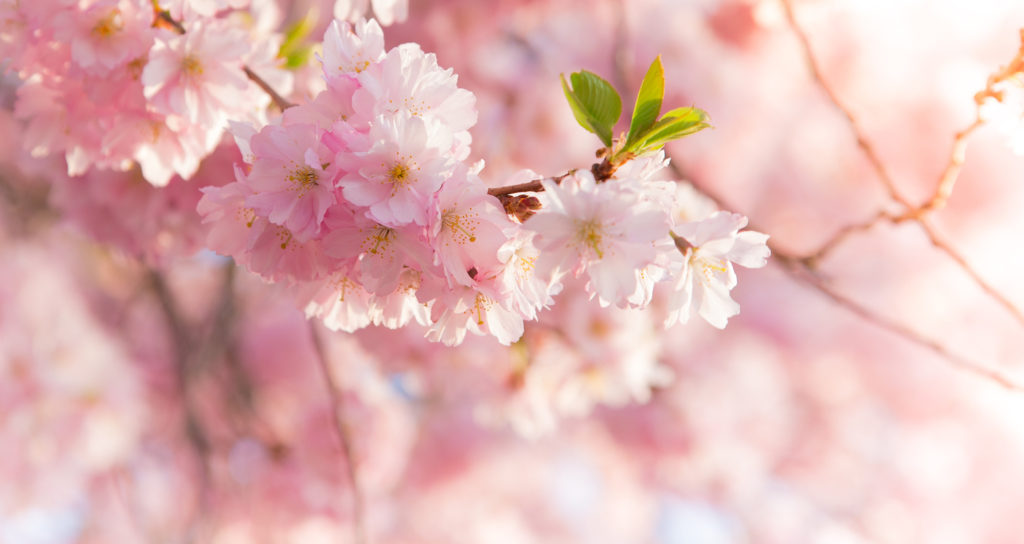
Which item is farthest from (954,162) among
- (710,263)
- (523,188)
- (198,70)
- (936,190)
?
(198,70)

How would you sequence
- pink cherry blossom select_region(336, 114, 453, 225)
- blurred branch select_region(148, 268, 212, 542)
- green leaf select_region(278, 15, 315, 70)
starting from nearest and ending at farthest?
pink cherry blossom select_region(336, 114, 453, 225)
green leaf select_region(278, 15, 315, 70)
blurred branch select_region(148, 268, 212, 542)

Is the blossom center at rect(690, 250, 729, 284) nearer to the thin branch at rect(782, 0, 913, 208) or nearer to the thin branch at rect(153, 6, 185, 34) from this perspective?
the thin branch at rect(782, 0, 913, 208)

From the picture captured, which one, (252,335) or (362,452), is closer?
(362,452)

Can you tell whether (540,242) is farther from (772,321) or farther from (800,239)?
(772,321)

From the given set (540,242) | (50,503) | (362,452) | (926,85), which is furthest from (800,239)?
(50,503)

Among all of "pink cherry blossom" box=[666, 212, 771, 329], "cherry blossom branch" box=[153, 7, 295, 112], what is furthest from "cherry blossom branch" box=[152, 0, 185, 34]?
"pink cherry blossom" box=[666, 212, 771, 329]

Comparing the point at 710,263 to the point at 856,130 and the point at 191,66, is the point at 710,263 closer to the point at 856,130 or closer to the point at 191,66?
the point at 856,130
